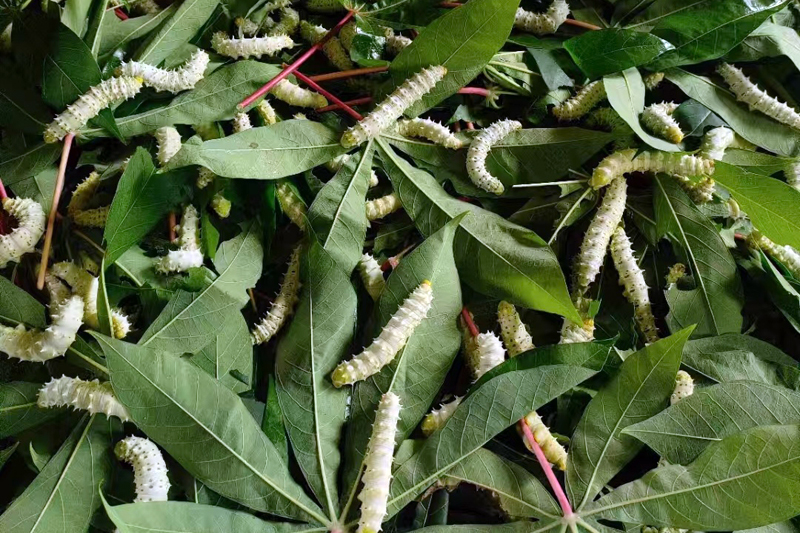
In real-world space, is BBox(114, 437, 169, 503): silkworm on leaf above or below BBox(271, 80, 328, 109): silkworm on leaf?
below

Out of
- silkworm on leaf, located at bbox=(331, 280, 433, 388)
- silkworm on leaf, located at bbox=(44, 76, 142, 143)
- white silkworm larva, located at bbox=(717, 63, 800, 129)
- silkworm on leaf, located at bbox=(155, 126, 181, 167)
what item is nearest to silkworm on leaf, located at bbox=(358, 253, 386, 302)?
silkworm on leaf, located at bbox=(331, 280, 433, 388)

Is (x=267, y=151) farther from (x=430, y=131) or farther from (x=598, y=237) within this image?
(x=598, y=237)

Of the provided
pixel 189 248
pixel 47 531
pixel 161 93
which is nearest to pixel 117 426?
pixel 47 531

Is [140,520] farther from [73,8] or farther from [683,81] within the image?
[683,81]

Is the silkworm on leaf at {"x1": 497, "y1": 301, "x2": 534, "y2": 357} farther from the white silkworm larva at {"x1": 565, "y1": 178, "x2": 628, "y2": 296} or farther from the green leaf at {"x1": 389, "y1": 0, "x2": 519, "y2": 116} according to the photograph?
the green leaf at {"x1": 389, "y1": 0, "x2": 519, "y2": 116}

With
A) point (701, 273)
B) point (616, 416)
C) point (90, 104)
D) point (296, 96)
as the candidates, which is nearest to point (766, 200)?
point (701, 273)

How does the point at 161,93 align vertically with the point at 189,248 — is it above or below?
above

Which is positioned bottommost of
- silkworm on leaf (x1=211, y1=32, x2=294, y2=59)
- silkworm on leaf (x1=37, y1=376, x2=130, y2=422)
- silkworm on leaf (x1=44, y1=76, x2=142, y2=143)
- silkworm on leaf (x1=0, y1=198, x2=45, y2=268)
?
silkworm on leaf (x1=37, y1=376, x2=130, y2=422)

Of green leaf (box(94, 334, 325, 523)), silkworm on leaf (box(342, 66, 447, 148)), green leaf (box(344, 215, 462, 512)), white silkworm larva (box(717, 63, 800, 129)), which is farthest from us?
white silkworm larva (box(717, 63, 800, 129))
